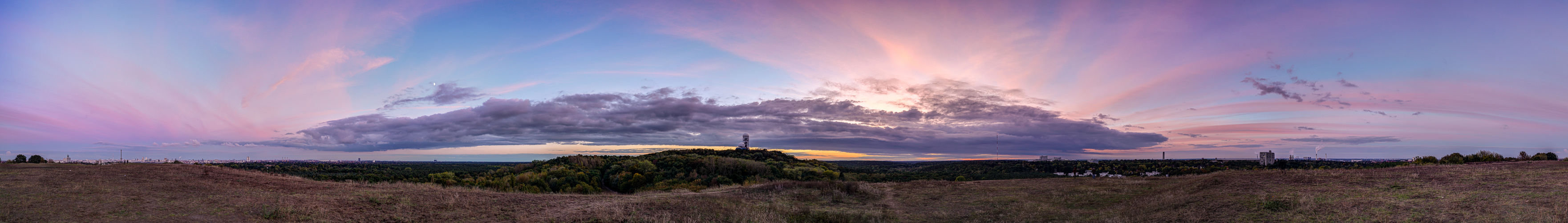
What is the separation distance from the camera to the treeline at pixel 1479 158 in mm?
27078

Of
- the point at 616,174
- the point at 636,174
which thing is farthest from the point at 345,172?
the point at 636,174

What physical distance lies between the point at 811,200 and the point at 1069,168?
59154 millimetres

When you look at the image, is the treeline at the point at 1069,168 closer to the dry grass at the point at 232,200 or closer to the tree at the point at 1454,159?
the tree at the point at 1454,159

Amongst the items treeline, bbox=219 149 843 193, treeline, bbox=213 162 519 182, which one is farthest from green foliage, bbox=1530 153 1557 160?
treeline, bbox=213 162 519 182

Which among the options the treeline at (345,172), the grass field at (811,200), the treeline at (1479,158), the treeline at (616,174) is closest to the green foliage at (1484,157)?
the treeline at (1479,158)

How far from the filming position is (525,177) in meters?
50.7

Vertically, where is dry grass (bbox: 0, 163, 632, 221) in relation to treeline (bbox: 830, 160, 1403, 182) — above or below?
above

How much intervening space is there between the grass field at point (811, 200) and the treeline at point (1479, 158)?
7.44 meters

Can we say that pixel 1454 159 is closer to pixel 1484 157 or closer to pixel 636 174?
pixel 1484 157

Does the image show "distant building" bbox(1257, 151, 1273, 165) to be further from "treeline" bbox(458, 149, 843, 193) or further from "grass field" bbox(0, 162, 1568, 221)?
"treeline" bbox(458, 149, 843, 193)

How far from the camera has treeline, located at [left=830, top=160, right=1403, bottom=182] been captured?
3894 centimetres

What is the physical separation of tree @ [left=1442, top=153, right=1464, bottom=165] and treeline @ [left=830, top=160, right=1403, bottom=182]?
1795mm

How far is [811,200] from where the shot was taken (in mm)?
22109

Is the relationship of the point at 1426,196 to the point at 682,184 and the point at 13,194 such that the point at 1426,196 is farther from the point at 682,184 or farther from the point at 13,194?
the point at 682,184
